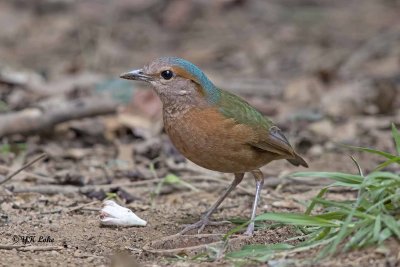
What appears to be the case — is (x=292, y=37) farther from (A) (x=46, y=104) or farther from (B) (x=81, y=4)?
(A) (x=46, y=104)

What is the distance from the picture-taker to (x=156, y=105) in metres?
8.12

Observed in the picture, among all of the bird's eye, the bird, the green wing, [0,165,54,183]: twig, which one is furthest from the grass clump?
[0,165,54,183]: twig

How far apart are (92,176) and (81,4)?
7152 millimetres

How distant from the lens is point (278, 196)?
5.82 m

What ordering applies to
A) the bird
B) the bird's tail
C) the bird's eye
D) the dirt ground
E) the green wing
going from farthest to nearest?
the bird's tail → the bird's eye → the green wing → the bird → the dirt ground

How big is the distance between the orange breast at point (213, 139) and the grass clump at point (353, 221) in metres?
0.90

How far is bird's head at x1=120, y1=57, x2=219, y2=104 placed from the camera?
5047 mm

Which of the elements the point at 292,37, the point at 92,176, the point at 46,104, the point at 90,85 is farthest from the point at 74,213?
the point at 292,37

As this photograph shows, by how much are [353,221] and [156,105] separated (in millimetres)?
4426

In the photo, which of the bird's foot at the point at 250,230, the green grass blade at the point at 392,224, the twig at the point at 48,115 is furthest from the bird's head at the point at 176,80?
the twig at the point at 48,115

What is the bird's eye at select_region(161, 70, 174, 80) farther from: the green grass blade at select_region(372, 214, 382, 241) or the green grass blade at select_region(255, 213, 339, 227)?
the green grass blade at select_region(372, 214, 382, 241)

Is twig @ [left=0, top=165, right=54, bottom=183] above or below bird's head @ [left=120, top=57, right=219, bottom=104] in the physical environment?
below

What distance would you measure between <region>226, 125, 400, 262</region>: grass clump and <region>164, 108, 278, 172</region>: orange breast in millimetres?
905

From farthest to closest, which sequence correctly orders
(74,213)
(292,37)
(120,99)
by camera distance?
1. (292,37)
2. (120,99)
3. (74,213)
